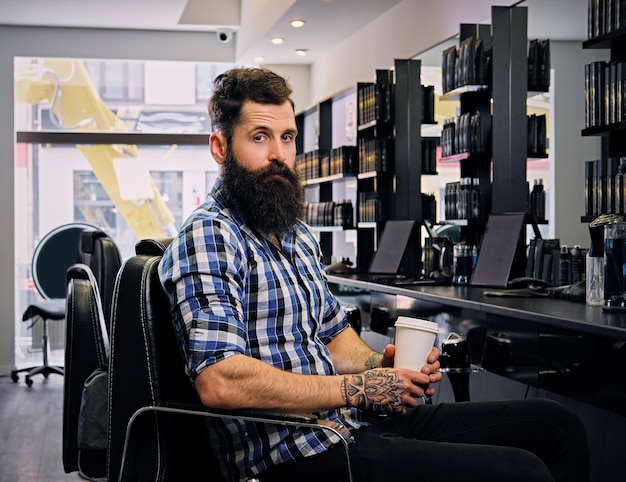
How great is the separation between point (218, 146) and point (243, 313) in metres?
0.46

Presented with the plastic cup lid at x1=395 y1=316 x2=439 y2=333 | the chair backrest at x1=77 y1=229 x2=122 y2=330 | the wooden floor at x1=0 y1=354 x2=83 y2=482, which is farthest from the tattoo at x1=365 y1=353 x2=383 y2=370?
the wooden floor at x1=0 y1=354 x2=83 y2=482

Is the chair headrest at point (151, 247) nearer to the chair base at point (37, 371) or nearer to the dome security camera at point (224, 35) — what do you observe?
the chair base at point (37, 371)

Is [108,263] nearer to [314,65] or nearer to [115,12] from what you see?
[115,12]

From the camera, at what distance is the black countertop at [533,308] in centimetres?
239

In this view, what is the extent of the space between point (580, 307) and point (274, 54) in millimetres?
5722

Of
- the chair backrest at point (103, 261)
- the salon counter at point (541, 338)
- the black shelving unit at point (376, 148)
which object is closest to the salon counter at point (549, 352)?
the salon counter at point (541, 338)

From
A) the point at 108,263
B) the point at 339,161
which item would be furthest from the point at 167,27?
the point at 108,263

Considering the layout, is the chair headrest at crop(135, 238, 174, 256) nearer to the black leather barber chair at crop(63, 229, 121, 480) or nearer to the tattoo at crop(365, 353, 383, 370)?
the black leather barber chair at crop(63, 229, 121, 480)

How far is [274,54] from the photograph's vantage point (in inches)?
322

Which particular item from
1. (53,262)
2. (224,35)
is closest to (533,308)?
(53,262)

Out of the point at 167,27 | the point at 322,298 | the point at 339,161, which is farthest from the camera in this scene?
the point at 167,27

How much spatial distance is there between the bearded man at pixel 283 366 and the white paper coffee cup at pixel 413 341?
0.08 ft

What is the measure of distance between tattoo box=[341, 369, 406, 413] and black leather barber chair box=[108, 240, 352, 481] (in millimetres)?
323

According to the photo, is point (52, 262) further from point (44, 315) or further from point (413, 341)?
point (413, 341)
